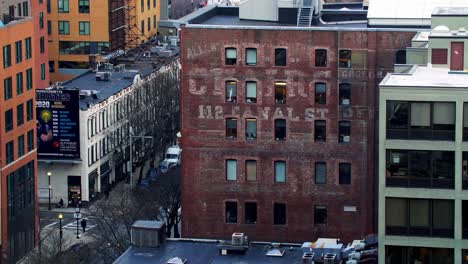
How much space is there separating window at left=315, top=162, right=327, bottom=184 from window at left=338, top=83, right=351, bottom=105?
14.9 feet

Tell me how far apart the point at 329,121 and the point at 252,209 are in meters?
8.27

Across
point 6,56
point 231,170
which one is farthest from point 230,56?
point 6,56

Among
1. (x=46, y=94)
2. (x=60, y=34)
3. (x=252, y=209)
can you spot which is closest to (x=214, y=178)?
(x=252, y=209)

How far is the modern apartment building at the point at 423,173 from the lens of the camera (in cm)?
6341

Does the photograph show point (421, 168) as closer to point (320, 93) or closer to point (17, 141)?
point (320, 93)

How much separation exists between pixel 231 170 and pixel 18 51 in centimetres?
2031

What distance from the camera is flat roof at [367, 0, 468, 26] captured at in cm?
10644

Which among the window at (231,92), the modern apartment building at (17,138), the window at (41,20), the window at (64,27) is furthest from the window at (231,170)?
the window at (64,27)

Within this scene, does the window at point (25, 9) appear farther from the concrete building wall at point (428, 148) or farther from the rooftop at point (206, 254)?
the concrete building wall at point (428, 148)

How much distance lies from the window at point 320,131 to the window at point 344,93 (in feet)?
6.40

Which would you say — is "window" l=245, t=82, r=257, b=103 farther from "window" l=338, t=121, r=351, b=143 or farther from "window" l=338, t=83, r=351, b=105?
"window" l=338, t=121, r=351, b=143

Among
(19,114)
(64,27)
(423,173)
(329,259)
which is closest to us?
(423,173)

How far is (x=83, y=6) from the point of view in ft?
593

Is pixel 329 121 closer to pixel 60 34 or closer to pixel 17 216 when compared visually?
pixel 17 216
